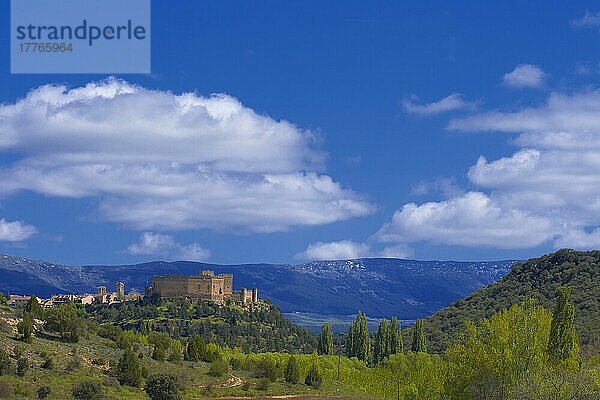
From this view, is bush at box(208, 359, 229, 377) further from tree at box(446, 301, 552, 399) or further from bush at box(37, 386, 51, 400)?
tree at box(446, 301, 552, 399)

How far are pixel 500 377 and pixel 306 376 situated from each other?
41.2 m

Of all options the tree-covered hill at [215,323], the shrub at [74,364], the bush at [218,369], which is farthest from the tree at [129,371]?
the tree-covered hill at [215,323]

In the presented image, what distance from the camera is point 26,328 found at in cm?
7438

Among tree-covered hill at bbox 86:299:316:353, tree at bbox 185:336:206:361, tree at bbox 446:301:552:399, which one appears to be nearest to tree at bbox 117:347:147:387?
tree at bbox 185:336:206:361

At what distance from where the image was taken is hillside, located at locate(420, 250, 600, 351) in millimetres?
127512

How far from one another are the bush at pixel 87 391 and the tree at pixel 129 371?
7.68 metres

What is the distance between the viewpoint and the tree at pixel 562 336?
59.3 m

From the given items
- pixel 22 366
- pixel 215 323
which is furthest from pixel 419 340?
pixel 22 366

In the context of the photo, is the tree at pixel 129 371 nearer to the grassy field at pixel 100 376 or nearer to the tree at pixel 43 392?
the grassy field at pixel 100 376

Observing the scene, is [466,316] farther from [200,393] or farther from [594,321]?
[200,393]

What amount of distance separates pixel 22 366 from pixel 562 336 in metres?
42.5

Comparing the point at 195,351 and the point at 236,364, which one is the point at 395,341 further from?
the point at 195,351

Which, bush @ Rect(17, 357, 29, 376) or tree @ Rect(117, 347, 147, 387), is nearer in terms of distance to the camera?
bush @ Rect(17, 357, 29, 376)

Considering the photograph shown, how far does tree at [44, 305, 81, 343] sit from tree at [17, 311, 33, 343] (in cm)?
301
